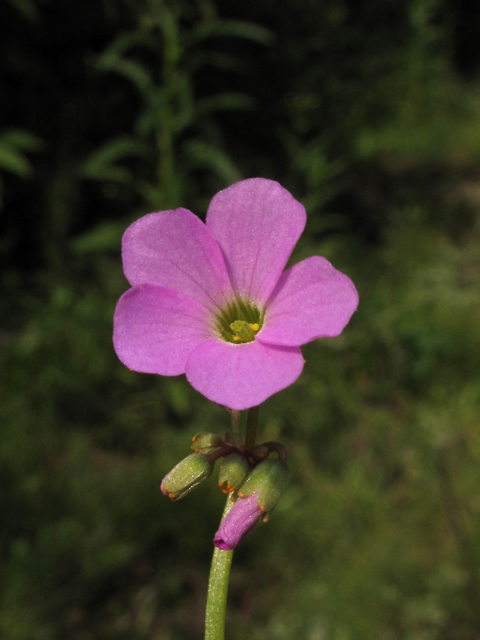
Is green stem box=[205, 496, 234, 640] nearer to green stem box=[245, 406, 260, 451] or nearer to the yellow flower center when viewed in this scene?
green stem box=[245, 406, 260, 451]

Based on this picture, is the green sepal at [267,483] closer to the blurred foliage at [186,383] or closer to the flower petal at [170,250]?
the flower petal at [170,250]

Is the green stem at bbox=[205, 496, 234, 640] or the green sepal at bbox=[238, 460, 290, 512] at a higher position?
the green sepal at bbox=[238, 460, 290, 512]

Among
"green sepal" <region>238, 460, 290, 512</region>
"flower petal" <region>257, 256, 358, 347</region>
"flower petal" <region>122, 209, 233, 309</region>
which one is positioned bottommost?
"green sepal" <region>238, 460, 290, 512</region>

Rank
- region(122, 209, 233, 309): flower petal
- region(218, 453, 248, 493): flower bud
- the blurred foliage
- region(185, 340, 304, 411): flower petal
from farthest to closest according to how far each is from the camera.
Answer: the blurred foliage
region(122, 209, 233, 309): flower petal
region(218, 453, 248, 493): flower bud
region(185, 340, 304, 411): flower petal

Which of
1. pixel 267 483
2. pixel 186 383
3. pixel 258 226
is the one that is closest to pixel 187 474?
pixel 267 483

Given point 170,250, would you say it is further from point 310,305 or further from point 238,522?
point 238,522

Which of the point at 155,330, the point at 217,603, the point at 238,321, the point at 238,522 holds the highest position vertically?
the point at 238,321

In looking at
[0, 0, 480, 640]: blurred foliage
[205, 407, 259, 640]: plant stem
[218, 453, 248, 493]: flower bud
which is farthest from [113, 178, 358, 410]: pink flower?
[0, 0, 480, 640]: blurred foliage

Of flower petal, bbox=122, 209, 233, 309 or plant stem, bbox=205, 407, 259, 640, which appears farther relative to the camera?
flower petal, bbox=122, 209, 233, 309

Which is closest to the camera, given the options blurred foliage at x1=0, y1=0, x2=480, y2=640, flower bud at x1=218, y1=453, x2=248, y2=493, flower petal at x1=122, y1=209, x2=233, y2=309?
flower bud at x1=218, y1=453, x2=248, y2=493
